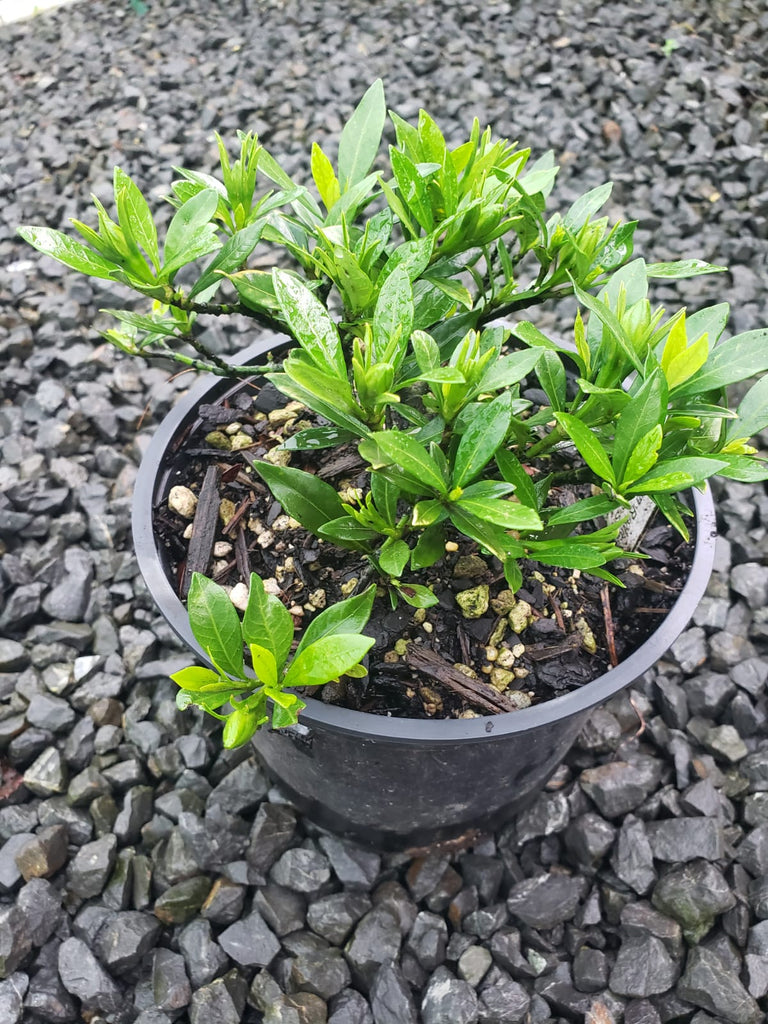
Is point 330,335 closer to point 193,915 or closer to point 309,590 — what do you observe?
point 309,590

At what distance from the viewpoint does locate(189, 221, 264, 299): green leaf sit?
92 cm

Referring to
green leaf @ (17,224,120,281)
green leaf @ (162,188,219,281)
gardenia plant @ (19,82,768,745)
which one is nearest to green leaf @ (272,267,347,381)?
gardenia plant @ (19,82,768,745)

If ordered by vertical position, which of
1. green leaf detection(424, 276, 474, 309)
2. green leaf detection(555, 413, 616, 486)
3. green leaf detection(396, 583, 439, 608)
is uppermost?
green leaf detection(424, 276, 474, 309)

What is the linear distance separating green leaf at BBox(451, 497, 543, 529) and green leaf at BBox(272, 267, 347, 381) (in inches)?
7.5

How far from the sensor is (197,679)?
2.79 ft

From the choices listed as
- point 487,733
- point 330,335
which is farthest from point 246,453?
point 487,733

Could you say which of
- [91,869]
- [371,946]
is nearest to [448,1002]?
[371,946]

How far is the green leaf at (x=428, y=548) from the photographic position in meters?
0.93

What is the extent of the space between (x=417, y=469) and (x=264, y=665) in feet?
0.86

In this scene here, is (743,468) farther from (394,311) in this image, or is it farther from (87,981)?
(87,981)

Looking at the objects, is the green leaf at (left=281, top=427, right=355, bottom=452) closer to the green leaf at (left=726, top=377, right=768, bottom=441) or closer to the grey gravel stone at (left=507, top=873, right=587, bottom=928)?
the green leaf at (left=726, top=377, right=768, bottom=441)

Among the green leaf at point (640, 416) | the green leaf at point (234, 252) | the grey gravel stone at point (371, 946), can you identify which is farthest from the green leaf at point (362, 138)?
the grey gravel stone at point (371, 946)

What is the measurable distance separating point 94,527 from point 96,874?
0.80m

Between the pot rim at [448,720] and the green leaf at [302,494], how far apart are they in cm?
24
